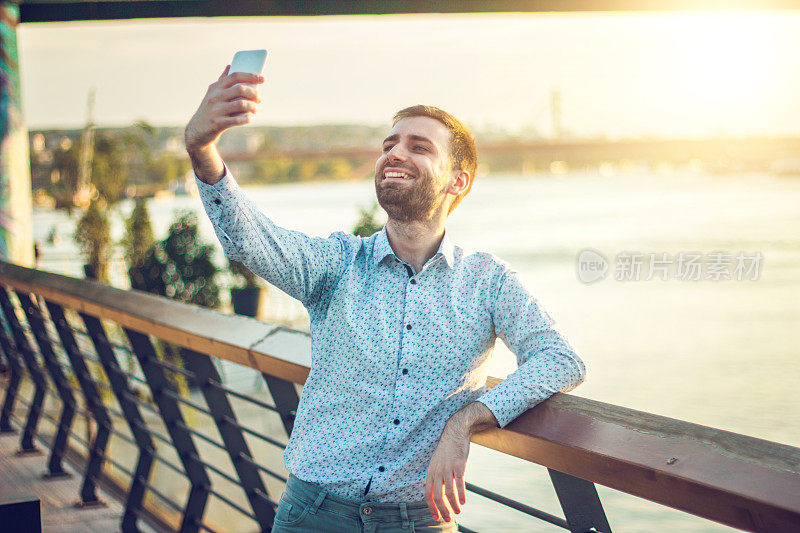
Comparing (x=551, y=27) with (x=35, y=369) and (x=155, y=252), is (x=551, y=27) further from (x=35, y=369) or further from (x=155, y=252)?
(x=35, y=369)

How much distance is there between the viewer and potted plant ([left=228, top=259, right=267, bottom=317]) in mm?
6500

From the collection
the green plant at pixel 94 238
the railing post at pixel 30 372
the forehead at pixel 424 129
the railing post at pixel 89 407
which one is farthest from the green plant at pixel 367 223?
the forehead at pixel 424 129

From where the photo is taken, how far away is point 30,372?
9.63 ft

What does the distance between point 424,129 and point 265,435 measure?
0.67 metres

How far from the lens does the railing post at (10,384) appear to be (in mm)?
3096

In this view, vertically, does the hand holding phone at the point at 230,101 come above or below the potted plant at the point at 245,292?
above

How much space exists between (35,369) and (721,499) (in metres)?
2.67

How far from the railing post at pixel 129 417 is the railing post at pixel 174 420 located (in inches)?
10.3

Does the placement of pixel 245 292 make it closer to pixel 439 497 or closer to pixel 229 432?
pixel 229 432

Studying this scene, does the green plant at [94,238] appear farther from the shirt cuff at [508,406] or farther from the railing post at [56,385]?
the shirt cuff at [508,406]

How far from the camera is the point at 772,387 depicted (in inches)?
436

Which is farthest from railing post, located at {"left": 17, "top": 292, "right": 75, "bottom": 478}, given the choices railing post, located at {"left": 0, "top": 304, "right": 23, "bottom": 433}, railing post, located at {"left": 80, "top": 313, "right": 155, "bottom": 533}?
railing post, located at {"left": 80, "top": 313, "right": 155, "bottom": 533}

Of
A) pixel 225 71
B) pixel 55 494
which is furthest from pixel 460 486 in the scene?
pixel 55 494

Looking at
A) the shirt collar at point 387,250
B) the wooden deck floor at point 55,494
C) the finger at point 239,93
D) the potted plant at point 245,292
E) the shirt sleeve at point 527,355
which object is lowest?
the wooden deck floor at point 55,494
